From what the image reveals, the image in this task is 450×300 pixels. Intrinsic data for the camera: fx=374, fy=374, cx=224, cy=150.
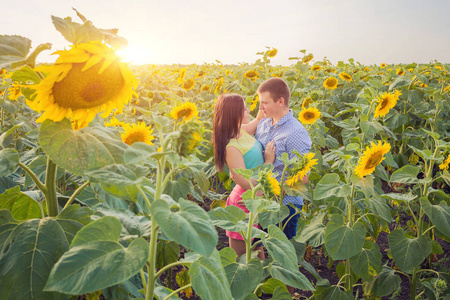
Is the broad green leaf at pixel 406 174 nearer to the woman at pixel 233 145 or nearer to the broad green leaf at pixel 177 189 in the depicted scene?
the woman at pixel 233 145

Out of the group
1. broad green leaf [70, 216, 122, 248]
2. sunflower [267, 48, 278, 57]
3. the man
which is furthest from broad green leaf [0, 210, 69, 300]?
sunflower [267, 48, 278, 57]

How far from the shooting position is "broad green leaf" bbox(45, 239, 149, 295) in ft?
2.28

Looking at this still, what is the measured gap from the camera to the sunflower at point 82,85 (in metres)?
0.86

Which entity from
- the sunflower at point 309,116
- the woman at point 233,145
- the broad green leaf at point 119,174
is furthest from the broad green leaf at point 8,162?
the sunflower at point 309,116

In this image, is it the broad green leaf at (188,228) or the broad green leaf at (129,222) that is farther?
the broad green leaf at (129,222)

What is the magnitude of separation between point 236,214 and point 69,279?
92 cm

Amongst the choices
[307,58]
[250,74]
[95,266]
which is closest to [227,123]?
[95,266]

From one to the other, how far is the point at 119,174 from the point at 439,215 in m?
2.36

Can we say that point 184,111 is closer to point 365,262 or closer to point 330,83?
point 365,262

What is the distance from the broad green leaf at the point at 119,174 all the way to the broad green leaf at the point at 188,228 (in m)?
0.08

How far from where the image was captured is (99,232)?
801 mm

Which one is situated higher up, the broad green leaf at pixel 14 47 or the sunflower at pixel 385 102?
the broad green leaf at pixel 14 47

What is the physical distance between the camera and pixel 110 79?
3.11 feet

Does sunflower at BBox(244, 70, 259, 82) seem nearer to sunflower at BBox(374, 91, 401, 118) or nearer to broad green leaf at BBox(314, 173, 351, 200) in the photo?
sunflower at BBox(374, 91, 401, 118)
